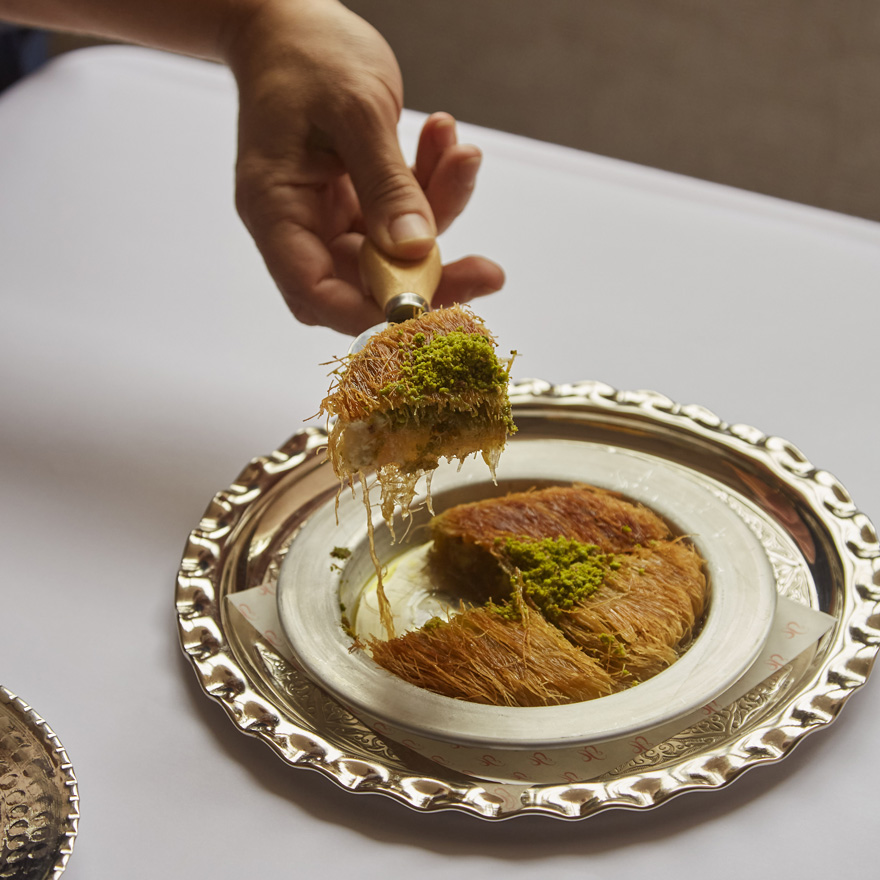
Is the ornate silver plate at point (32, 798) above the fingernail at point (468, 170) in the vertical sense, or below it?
below

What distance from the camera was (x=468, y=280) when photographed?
132 cm

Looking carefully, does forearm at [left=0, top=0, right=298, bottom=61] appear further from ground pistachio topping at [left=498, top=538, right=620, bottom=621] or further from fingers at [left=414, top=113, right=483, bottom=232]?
ground pistachio topping at [left=498, top=538, right=620, bottom=621]

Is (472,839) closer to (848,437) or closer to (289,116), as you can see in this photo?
(848,437)

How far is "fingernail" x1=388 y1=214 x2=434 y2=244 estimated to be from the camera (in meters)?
1.13

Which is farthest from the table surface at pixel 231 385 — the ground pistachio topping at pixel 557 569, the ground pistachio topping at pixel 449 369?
the ground pistachio topping at pixel 449 369

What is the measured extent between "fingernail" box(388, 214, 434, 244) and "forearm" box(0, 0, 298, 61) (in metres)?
0.47

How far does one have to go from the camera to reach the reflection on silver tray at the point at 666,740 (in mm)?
790

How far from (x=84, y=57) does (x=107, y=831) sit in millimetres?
1733

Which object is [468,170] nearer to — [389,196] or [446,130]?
[446,130]

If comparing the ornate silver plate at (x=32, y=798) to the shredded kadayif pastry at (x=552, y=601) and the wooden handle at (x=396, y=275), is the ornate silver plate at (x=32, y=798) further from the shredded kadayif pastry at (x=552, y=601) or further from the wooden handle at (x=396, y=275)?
the wooden handle at (x=396, y=275)

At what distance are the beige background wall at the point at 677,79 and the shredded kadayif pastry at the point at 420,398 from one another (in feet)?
7.91

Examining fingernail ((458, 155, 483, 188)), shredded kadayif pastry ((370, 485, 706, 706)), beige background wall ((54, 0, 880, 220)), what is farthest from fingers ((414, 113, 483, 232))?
beige background wall ((54, 0, 880, 220))

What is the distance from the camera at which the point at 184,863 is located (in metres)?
0.77

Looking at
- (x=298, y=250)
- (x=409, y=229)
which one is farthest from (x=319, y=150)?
(x=409, y=229)
